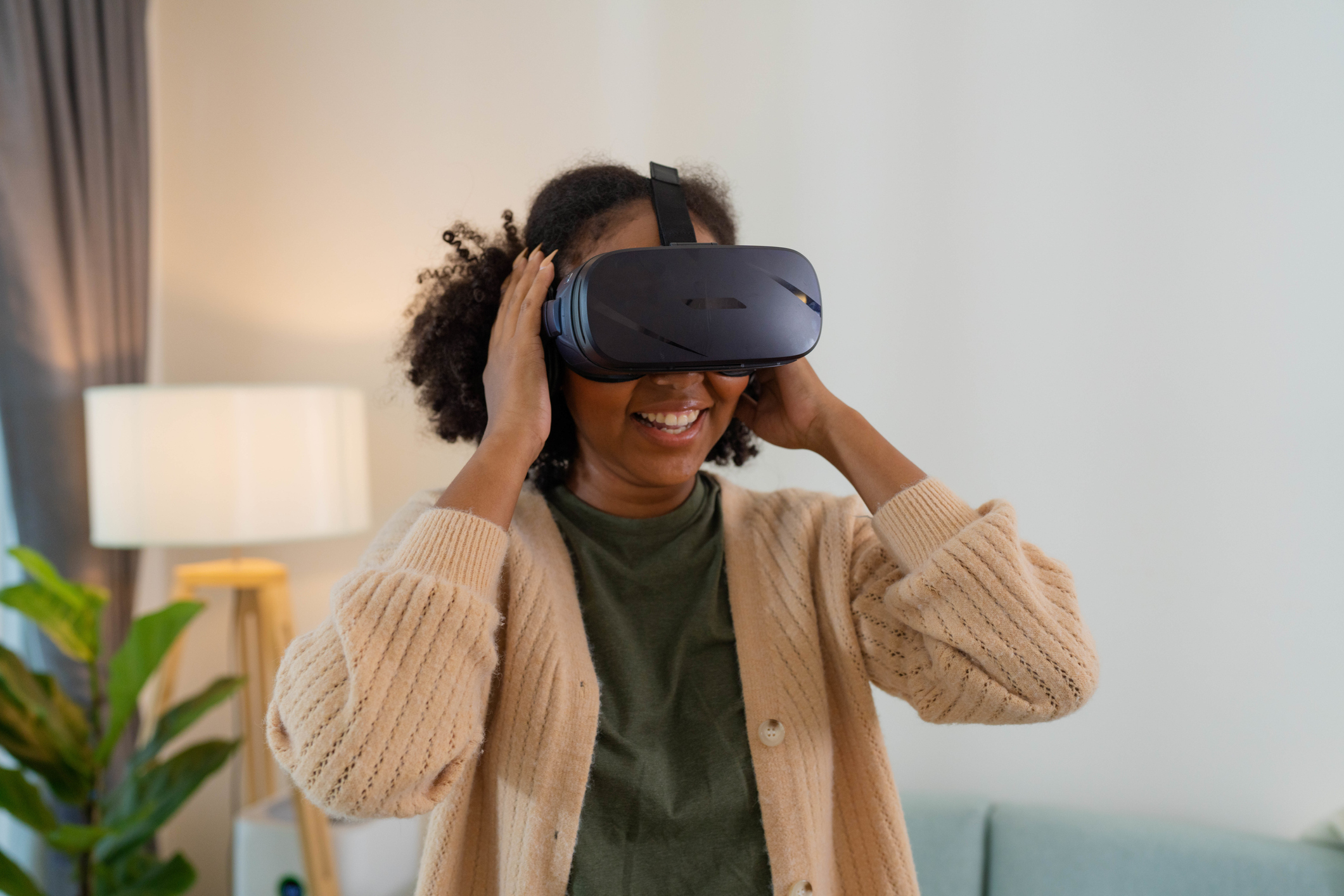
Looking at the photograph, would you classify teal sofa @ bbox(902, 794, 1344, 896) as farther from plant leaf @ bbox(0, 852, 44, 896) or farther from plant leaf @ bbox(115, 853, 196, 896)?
plant leaf @ bbox(0, 852, 44, 896)

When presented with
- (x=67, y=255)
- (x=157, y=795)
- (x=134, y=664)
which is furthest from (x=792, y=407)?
(x=67, y=255)

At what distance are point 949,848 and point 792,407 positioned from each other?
917 millimetres

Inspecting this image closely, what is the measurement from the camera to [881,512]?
0.84 meters

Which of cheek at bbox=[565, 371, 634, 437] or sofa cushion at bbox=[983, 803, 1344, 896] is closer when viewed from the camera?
cheek at bbox=[565, 371, 634, 437]

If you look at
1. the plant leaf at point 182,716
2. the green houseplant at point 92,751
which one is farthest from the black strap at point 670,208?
the plant leaf at point 182,716

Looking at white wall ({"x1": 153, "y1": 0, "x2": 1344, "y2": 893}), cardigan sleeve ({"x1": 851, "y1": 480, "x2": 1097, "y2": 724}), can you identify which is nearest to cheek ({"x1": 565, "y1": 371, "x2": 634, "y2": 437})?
cardigan sleeve ({"x1": 851, "y1": 480, "x2": 1097, "y2": 724})

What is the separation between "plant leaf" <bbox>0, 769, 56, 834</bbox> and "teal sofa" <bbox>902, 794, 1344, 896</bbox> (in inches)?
54.3

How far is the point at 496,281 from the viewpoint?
981 millimetres

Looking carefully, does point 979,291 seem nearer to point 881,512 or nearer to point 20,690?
point 881,512

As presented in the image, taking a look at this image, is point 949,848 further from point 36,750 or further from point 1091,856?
point 36,750

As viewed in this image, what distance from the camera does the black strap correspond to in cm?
83

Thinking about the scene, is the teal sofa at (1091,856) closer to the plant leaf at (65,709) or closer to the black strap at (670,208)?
the black strap at (670,208)

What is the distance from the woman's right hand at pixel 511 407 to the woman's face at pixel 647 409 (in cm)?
4

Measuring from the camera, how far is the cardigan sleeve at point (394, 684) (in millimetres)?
685
